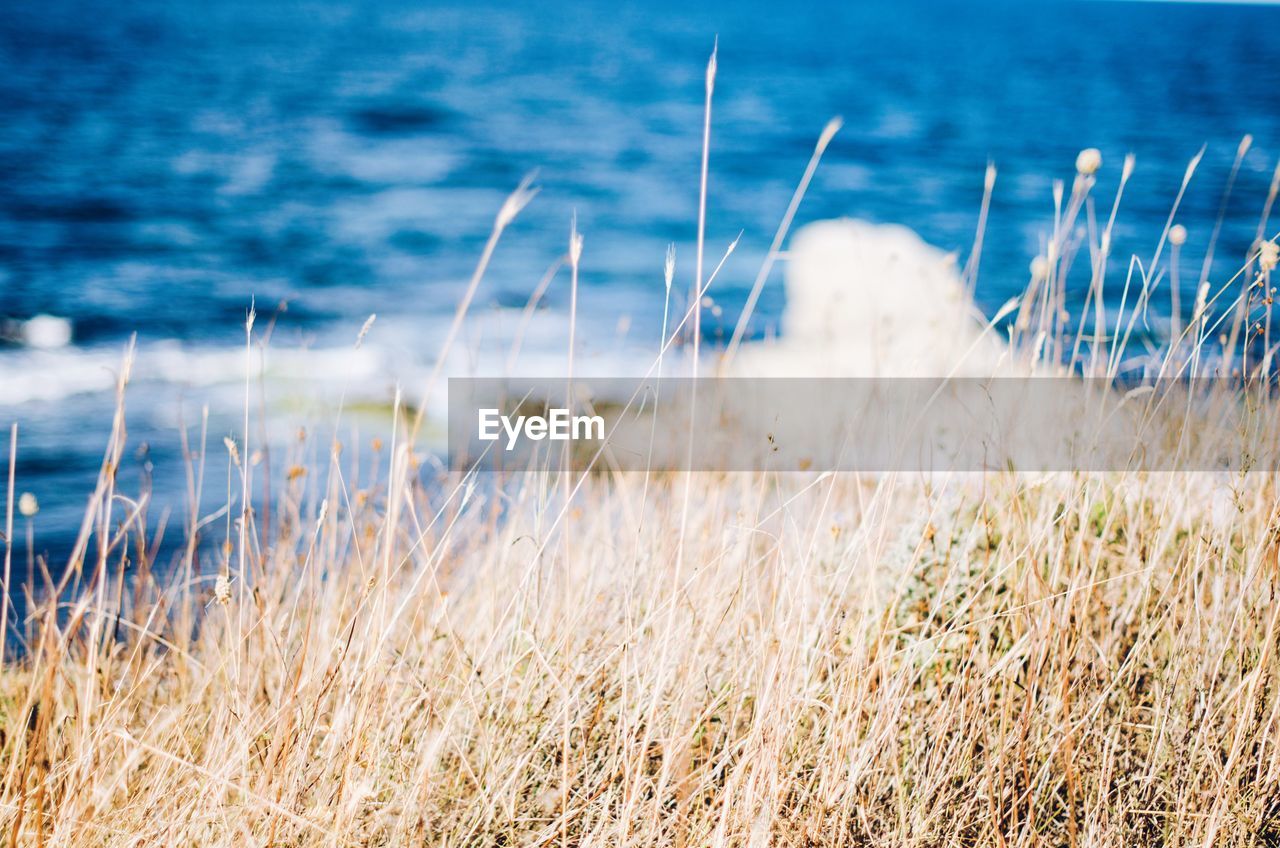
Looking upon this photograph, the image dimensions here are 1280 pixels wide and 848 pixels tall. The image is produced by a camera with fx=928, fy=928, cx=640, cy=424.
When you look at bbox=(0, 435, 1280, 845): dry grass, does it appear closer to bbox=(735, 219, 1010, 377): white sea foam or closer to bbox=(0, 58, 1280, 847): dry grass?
bbox=(0, 58, 1280, 847): dry grass

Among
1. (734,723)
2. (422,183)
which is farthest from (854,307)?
(422,183)

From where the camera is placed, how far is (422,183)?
1977 centimetres

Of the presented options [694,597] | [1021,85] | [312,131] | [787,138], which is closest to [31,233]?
[312,131]

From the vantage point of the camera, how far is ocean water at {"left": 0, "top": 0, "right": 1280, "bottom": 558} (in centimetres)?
978

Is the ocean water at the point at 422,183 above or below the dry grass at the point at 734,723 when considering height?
above

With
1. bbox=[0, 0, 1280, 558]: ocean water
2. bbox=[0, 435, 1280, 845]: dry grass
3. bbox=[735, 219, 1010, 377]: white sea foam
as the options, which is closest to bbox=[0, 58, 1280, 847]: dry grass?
bbox=[0, 435, 1280, 845]: dry grass


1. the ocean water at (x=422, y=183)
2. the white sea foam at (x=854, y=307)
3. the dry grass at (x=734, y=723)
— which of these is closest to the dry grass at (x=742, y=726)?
the dry grass at (x=734, y=723)

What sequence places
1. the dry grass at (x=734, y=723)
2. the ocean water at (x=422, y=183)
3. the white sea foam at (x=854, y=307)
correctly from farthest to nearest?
the ocean water at (x=422, y=183)
the white sea foam at (x=854, y=307)
the dry grass at (x=734, y=723)

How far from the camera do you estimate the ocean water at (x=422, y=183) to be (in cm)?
978

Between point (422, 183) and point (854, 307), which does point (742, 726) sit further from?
point (422, 183)

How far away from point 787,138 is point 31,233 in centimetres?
1946

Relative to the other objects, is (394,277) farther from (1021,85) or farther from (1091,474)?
(1021,85)

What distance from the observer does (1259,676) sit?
1697mm

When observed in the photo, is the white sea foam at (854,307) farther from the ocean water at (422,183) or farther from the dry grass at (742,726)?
the dry grass at (742,726)
